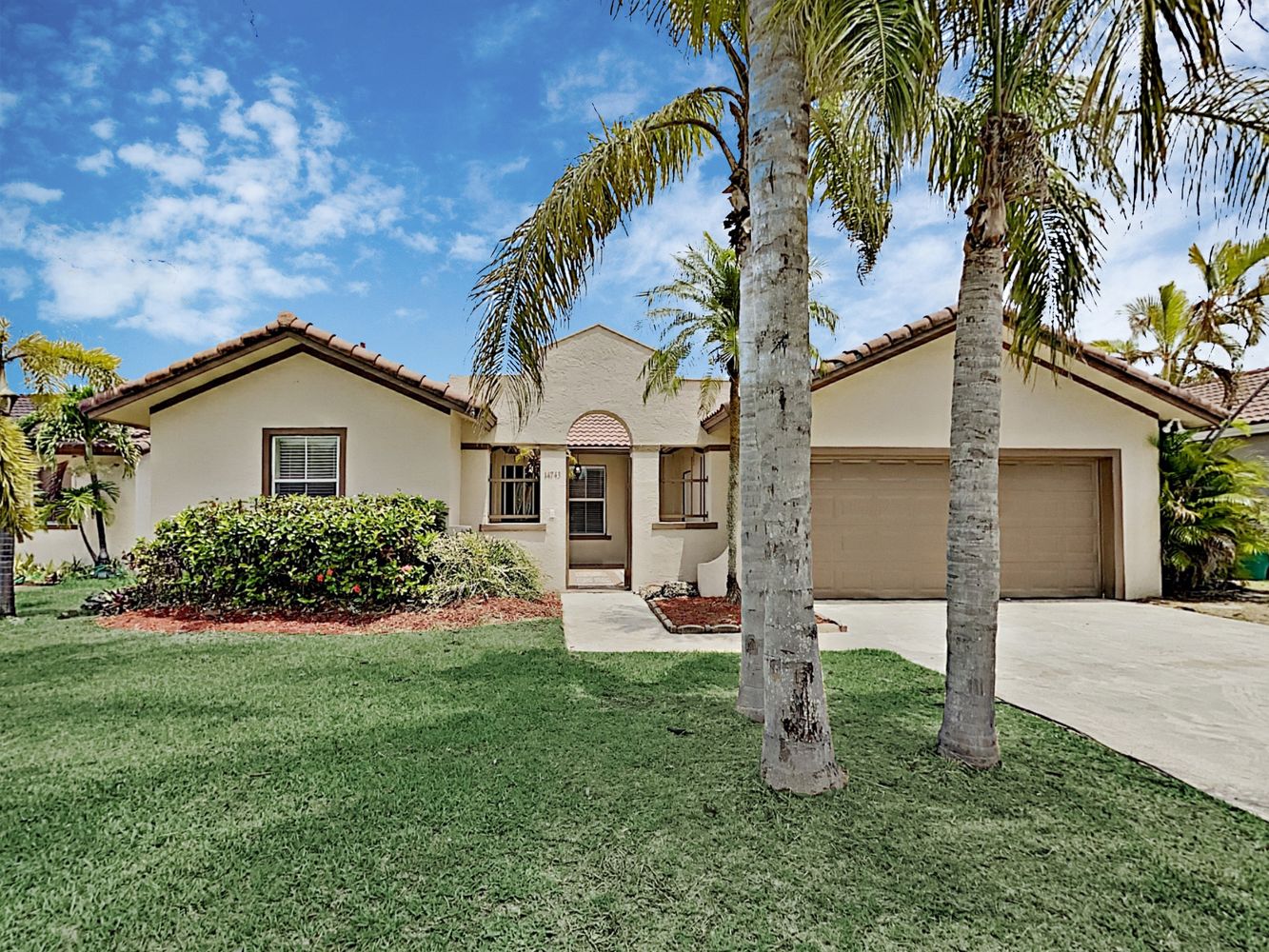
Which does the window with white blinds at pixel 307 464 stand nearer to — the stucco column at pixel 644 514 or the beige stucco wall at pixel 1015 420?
the stucco column at pixel 644 514

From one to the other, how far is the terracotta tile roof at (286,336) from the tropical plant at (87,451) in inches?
174

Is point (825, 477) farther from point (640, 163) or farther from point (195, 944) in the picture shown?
point (195, 944)

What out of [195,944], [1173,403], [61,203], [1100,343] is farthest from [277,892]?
[1100,343]

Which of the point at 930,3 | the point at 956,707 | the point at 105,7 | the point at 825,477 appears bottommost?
the point at 956,707

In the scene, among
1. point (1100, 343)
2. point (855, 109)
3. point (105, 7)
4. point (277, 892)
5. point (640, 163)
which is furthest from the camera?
point (1100, 343)

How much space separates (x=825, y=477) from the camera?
41.4ft

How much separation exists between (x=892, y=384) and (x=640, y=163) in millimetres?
7294

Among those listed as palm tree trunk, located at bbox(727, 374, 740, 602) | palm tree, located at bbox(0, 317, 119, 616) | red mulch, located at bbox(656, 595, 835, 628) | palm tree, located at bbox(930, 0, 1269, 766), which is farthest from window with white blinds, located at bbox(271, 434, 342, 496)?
palm tree, located at bbox(930, 0, 1269, 766)

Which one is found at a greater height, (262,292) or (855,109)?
(262,292)

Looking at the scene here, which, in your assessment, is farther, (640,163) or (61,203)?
(61,203)

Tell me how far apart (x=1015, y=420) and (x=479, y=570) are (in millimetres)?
9694

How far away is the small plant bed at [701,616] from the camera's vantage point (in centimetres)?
943

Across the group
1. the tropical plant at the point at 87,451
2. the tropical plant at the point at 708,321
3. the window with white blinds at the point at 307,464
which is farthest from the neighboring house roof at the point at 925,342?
the tropical plant at the point at 87,451

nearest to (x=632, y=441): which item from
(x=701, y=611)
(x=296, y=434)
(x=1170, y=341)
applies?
(x=701, y=611)
